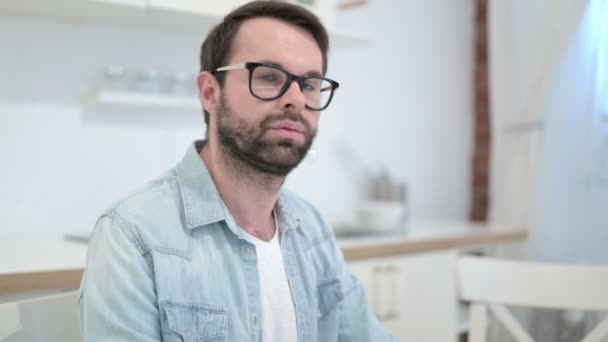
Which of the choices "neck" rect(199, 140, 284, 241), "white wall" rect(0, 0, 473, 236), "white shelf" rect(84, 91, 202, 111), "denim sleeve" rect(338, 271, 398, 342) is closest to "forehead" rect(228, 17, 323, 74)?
"neck" rect(199, 140, 284, 241)

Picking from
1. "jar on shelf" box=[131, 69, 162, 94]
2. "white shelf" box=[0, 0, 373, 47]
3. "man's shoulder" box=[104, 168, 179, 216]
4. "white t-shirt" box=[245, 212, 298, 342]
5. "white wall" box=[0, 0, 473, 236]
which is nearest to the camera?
"man's shoulder" box=[104, 168, 179, 216]

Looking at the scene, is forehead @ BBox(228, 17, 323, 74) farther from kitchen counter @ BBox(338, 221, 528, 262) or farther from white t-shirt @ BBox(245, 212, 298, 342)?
kitchen counter @ BBox(338, 221, 528, 262)

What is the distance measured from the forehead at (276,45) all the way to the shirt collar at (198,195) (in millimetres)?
218

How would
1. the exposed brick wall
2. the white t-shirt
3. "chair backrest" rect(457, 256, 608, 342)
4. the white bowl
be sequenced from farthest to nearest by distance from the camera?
the exposed brick wall < the white bowl < "chair backrest" rect(457, 256, 608, 342) < the white t-shirt

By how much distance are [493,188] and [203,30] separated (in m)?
1.52

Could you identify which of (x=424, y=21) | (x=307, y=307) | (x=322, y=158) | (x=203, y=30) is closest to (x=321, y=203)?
(x=322, y=158)

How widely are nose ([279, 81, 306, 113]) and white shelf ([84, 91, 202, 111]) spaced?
101 centimetres

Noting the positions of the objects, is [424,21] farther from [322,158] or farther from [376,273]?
[376,273]

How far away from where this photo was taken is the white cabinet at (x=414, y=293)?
2.00m

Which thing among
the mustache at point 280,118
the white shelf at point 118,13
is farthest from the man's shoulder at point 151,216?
the white shelf at point 118,13

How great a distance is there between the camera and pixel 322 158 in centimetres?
264

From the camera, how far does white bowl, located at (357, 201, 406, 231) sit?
7.36 ft

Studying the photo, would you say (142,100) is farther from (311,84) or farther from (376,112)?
(376,112)

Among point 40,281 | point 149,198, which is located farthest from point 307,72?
point 40,281
